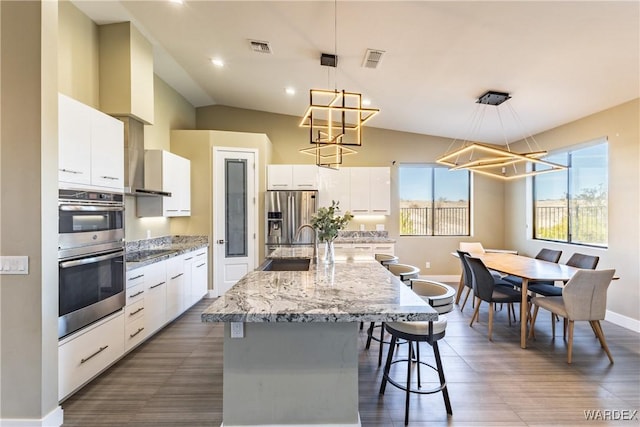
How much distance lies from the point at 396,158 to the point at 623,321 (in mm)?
4062

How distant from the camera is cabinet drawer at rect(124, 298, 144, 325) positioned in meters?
2.89

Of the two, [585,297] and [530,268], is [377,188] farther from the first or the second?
[585,297]

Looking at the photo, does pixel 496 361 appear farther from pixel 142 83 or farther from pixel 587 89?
pixel 142 83

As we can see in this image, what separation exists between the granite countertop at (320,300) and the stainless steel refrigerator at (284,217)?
273 cm

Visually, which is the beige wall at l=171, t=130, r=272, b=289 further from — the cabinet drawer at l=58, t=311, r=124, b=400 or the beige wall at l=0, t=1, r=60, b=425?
the beige wall at l=0, t=1, r=60, b=425

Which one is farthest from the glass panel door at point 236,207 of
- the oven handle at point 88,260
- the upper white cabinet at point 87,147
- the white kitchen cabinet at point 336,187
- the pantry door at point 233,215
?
the oven handle at point 88,260

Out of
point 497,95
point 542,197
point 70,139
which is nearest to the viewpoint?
point 70,139

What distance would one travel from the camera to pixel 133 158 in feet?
11.3

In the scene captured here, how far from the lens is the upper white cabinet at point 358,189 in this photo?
5.65 metres

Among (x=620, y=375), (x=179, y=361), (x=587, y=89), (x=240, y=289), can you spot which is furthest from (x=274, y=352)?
(x=587, y=89)

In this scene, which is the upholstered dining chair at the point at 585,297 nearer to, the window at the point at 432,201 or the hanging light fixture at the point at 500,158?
the hanging light fixture at the point at 500,158

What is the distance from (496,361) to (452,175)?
13.6 ft

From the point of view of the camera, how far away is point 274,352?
5.87 ft

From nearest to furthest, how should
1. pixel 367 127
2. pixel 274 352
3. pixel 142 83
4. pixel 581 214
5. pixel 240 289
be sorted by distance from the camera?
pixel 274 352 → pixel 240 289 → pixel 142 83 → pixel 581 214 → pixel 367 127
